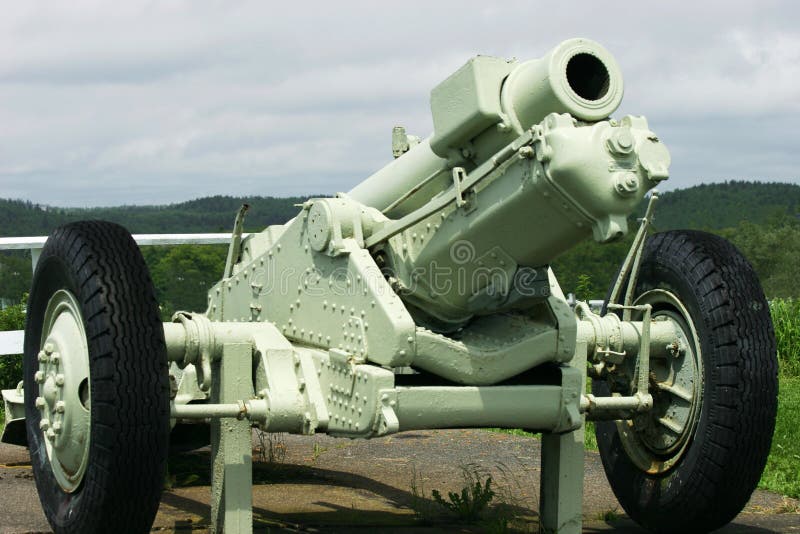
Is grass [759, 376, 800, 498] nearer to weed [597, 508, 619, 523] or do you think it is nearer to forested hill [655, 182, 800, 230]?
weed [597, 508, 619, 523]

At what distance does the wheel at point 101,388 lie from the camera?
16.8 feet

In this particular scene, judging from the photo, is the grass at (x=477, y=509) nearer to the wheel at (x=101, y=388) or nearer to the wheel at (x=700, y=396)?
the wheel at (x=700, y=396)

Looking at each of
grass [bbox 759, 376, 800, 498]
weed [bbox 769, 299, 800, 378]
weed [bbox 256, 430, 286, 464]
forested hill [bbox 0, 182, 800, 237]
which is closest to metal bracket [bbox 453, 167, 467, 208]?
grass [bbox 759, 376, 800, 498]

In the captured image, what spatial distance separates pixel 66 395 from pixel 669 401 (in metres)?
2.92

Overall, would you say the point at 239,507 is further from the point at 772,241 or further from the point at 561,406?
the point at 772,241

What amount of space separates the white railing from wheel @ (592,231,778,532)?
384 cm

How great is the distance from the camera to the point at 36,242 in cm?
890

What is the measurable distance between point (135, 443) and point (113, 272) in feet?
2.41

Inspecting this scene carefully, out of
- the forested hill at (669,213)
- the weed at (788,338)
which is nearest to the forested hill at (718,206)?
the forested hill at (669,213)

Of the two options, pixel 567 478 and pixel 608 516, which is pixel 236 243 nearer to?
pixel 567 478

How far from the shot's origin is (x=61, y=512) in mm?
5598

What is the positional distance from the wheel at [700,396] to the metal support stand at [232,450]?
2.01 metres

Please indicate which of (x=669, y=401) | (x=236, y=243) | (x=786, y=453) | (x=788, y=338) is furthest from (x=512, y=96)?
(x=788, y=338)

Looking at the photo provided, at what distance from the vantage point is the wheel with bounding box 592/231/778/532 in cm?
586
